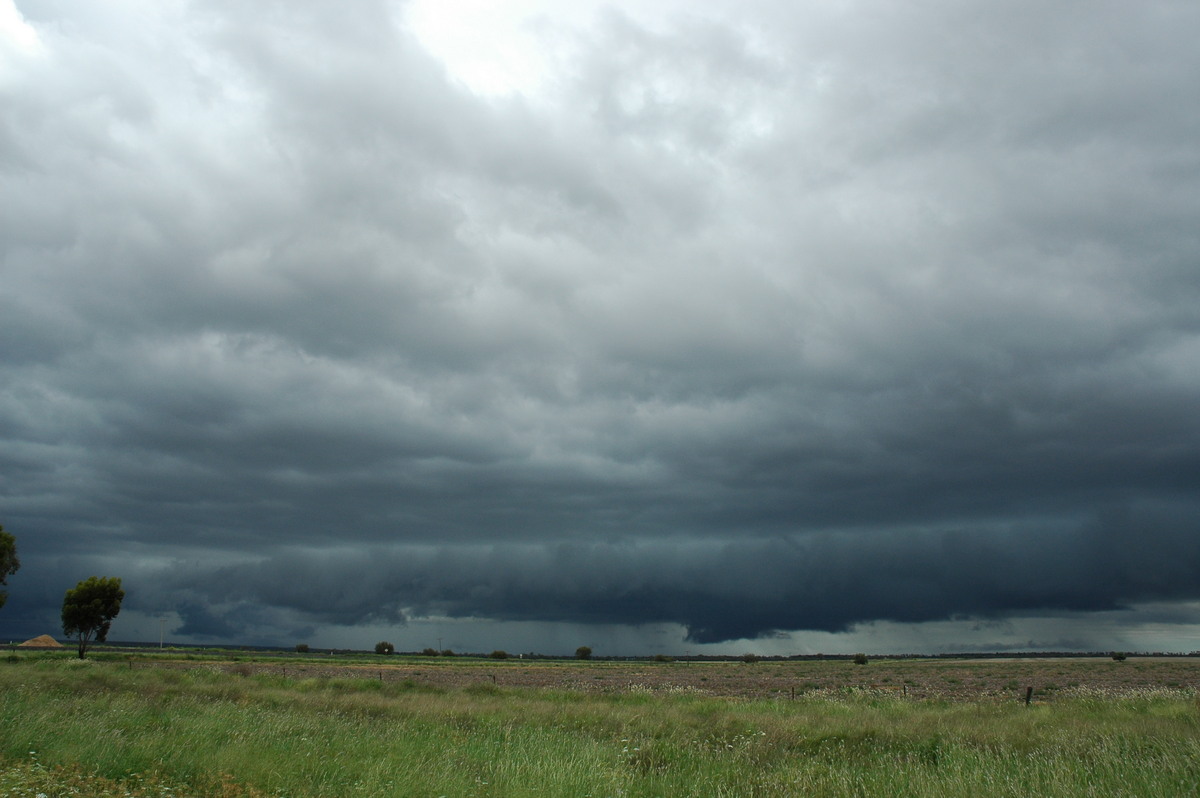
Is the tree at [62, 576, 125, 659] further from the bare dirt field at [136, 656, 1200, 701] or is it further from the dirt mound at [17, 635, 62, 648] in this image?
the dirt mound at [17, 635, 62, 648]

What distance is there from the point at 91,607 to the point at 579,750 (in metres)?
76.4

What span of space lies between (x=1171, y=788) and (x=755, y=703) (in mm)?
22015

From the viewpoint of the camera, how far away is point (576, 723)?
25.3 meters

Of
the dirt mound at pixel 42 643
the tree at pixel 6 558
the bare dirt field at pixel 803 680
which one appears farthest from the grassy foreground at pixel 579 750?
the dirt mound at pixel 42 643

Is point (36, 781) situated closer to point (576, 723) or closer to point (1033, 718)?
point (576, 723)

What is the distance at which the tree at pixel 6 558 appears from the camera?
5728 centimetres

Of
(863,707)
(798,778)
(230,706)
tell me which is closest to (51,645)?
(230,706)

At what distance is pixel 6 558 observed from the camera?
57781 mm

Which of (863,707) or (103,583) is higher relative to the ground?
(103,583)

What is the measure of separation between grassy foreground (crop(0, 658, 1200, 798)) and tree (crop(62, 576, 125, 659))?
56.3m

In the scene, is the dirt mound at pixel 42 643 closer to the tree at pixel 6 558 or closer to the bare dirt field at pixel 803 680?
the bare dirt field at pixel 803 680

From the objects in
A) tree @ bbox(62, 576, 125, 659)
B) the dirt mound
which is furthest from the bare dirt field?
the dirt mound

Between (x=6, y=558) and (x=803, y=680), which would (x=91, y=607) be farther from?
(x=803, y=680)

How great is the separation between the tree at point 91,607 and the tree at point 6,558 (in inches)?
731
